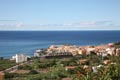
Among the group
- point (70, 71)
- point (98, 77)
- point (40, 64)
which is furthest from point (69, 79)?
point (98, 77)

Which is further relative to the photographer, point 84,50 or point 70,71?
point 84,50

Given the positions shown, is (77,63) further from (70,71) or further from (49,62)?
(70,71)

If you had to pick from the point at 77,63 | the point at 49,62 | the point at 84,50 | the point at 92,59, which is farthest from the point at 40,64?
the point at 84,50

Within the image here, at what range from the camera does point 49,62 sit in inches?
1260

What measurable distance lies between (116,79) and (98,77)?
1181 mm

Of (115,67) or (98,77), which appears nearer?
(98,77)

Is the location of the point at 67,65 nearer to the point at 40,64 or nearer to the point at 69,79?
the point at 40,64

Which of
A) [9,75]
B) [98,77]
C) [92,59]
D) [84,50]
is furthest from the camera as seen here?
[84,50]

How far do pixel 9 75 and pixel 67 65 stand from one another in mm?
6813

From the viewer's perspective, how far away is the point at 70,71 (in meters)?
26.8

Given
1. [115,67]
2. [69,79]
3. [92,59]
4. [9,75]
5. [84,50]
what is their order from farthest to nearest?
1. [84,50]
2. [92,59]
3. [9,75]
4. [69,79]
5. [115,67]

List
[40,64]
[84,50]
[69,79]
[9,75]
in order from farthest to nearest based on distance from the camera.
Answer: [84,50], [40,64], [9,75], [69,79]

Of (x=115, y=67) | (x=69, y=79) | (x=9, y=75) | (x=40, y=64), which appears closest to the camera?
(x=115, y=67)

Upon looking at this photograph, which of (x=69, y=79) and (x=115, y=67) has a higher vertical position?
(x=115, y=67)
